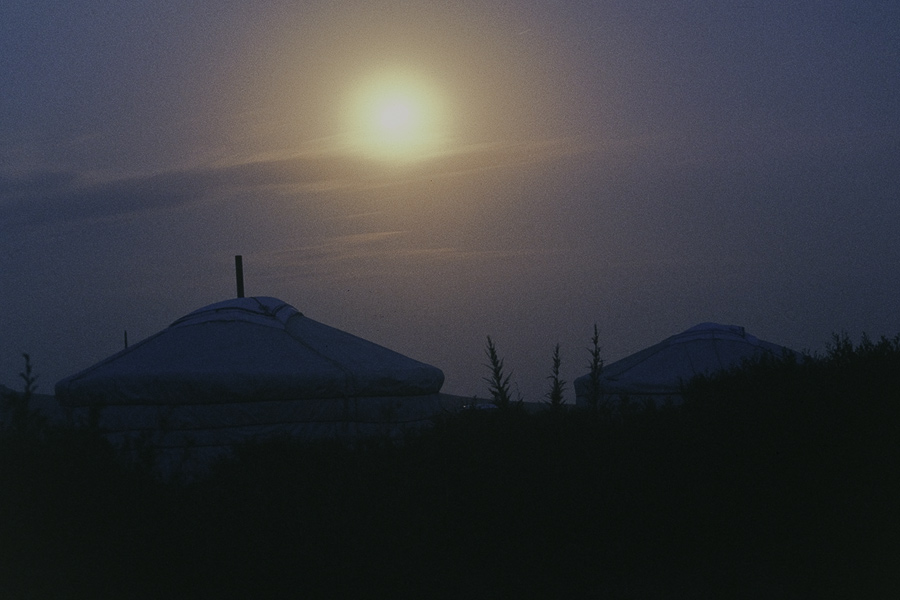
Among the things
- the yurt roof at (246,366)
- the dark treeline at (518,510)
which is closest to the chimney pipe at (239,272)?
the yurt roof at (246,366)

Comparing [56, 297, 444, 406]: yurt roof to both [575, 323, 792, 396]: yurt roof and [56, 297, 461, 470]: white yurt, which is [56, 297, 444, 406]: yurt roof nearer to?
[56, 297, 461, 470]: white yurt

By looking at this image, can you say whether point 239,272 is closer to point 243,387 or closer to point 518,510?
point 243,387

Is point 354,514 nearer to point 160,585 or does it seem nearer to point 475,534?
point 475,534

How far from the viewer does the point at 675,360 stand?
1653 cm

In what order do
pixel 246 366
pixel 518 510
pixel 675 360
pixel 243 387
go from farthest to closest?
pixel 675 360 < pixel 246 366 < pixel 243 387 < pixel 518 510

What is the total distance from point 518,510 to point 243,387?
499 centimetres

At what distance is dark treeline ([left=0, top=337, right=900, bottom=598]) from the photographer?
428cm

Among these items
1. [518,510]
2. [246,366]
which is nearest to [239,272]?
[246,366]

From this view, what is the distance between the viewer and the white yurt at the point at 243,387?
9805 mm

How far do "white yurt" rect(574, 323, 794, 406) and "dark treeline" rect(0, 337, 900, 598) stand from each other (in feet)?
27.7

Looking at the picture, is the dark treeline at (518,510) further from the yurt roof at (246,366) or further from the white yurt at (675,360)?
the white yurt at (675,360)

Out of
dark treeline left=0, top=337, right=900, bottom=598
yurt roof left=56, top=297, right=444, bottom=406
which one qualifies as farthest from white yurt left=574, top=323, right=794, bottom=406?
dark treeline left=0, top=337, right=900, bottom=598

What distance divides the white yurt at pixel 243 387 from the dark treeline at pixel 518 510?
97.4 inches

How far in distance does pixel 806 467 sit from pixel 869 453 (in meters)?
0.38
